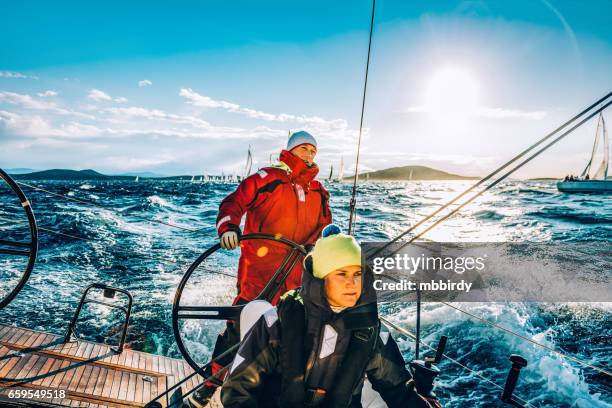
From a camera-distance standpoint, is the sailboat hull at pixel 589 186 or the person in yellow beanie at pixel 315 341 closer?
the person in yellow beanie at pixel 315 341

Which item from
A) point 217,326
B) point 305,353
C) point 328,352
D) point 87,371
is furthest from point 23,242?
point 217,326

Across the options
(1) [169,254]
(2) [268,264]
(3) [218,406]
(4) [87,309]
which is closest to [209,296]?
(4) [87,309]

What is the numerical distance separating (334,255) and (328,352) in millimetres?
476

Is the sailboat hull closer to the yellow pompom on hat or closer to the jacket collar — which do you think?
the jacket collar


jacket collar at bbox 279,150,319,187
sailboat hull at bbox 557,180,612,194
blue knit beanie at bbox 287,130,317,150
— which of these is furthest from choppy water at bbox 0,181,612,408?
sailboat hull at bbox 557,180,612,194

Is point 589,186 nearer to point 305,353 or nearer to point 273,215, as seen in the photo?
point 273,215

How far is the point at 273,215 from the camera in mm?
2559

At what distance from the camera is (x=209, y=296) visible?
7902mm

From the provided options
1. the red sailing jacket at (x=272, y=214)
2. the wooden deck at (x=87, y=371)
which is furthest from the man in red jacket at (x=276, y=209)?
the wooden deck at (x=87, y=371)

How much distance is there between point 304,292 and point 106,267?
9.65 metres

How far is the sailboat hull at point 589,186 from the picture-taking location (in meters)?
44.2

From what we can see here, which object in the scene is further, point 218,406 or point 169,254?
point 169,254

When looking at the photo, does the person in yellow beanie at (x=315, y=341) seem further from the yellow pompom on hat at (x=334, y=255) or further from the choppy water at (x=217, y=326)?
the choppy water at (x=217, y=326)

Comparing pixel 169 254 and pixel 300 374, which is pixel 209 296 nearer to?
pixel 169 254
